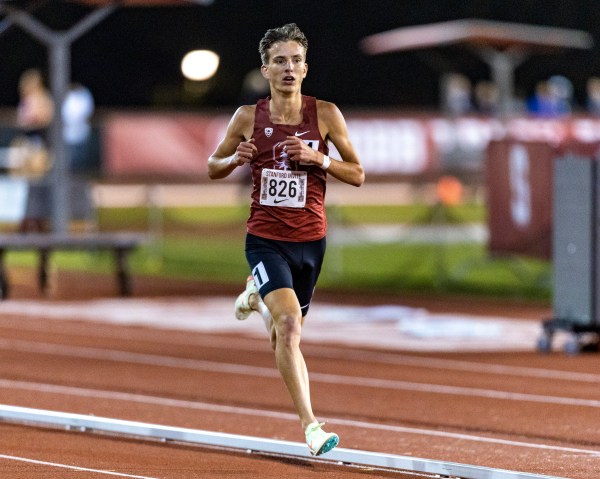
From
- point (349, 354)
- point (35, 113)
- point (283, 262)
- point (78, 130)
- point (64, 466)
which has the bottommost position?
point (64, 466)

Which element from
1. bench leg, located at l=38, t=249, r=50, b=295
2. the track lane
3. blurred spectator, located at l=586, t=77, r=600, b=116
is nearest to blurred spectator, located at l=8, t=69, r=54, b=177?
bench leg, located at l=38, t=249, r=50, b=295

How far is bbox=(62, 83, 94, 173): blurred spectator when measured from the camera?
31.6 metres

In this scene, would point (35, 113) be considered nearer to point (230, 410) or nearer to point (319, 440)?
point (230, 410)

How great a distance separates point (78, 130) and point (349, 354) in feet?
68.4

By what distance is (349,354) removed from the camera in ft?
43.0

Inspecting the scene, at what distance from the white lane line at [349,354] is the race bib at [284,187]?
4243mm

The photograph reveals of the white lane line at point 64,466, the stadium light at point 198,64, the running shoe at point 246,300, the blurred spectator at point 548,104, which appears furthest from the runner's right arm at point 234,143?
the blurred spectator at point 548,104

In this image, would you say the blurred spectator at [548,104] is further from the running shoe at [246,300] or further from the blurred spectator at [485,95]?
the running shoe at [246,300]

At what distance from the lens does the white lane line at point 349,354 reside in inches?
464

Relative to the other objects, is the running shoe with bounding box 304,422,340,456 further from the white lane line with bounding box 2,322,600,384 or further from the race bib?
the white lane line with bounding box 2,322,600,384

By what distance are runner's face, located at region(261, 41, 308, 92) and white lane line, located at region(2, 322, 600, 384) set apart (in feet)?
14.9

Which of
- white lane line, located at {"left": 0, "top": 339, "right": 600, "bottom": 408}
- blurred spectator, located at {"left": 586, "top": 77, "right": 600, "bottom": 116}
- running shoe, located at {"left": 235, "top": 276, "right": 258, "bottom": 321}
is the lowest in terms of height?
white lane line, located at {"left": 0, "top": 339, "right": 600, "bottom": 408}

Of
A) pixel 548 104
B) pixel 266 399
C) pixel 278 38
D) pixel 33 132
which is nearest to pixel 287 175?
pixel 278 38

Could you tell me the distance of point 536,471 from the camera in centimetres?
770
